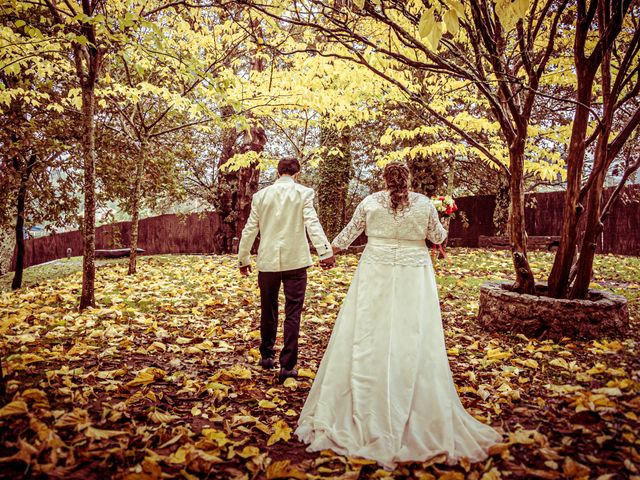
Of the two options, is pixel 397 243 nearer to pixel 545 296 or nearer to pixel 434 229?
pixel 434 229

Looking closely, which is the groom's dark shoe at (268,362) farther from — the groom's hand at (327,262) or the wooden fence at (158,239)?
the wooden fence at (158,239)

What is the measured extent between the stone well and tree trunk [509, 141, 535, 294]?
12.2 inches

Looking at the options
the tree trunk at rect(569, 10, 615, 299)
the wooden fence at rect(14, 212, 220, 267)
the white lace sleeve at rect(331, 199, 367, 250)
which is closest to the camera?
the white lace sleeve at rect(331, 199, 367, 250)

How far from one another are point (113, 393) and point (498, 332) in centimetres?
445

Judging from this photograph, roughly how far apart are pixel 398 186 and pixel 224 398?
2300mm

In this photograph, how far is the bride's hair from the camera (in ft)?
10.8

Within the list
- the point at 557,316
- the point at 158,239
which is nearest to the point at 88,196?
the point at 557,316

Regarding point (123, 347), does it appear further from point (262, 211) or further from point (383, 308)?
point (383, 308)

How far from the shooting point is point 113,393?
3.49m

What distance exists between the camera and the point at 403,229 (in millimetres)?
3264

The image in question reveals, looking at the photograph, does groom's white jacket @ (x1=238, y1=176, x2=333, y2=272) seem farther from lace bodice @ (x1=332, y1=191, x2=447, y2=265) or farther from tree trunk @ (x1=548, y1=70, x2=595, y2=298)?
tree trunk @ (x1=548, y1=70, x2=595, y2=298)

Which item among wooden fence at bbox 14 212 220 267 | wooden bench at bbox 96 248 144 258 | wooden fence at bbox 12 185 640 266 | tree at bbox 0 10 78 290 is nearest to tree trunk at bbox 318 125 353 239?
wooden fence at bbox 12 185 640 266

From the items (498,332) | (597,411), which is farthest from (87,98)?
(597,411)

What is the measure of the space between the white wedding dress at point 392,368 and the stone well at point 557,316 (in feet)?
8.71
